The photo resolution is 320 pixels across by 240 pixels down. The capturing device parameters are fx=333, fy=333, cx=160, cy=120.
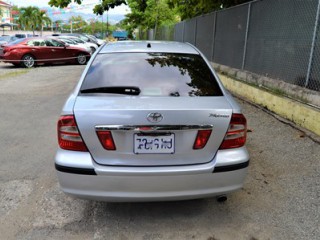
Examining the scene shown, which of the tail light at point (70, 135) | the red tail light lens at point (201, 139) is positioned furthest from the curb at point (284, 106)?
the tail light at point (70, 135)

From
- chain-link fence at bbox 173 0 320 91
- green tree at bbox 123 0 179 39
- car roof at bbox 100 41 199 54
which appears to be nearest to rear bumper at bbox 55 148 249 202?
car roof at bbox 100 41 199 54

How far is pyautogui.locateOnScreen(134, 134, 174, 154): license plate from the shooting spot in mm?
2662

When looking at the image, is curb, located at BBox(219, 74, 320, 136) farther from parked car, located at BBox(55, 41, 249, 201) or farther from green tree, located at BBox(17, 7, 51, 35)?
green tree, located at BBox(17, 7, 51, 35)

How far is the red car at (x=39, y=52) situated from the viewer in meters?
16.6

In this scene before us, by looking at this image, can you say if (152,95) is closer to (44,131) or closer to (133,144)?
(133,144)

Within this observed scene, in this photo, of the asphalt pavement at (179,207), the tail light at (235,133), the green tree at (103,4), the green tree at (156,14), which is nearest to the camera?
the tail light at (235,133)

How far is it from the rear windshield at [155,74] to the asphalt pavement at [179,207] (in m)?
1.18

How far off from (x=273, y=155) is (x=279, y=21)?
398cm

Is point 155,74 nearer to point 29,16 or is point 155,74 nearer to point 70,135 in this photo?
point 70,135

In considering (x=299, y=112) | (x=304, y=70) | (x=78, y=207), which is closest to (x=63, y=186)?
(x=78, y=207)

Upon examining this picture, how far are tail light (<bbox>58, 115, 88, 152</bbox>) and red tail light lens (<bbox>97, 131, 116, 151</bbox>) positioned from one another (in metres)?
0.16

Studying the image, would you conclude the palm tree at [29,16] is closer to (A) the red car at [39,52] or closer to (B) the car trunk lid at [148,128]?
(A) the red car at [39,52]

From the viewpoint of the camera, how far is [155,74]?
10.9ft

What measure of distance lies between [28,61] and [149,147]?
52.6ft
